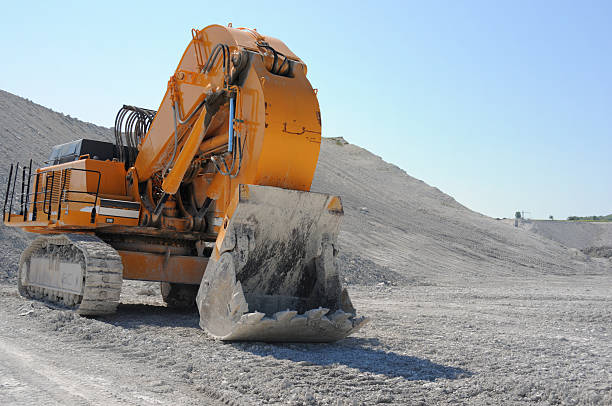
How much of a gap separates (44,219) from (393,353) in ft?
19.6

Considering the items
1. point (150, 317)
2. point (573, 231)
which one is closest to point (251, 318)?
point (150, 317)

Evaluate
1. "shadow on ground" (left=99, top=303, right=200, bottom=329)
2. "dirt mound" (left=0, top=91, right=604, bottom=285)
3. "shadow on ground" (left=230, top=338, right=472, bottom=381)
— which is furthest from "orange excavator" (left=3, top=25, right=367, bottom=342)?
"dirt mound" (left=0, top=91, right=604, bottom=285)

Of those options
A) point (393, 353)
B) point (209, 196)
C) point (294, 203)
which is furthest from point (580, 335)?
point (209, 196)

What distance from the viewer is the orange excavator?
6754mm

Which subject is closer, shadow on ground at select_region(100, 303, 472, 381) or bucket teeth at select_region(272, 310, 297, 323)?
shadow on ground at select_region(100, 303, 472, 381)

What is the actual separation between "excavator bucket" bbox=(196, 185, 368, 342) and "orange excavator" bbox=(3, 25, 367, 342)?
13mm

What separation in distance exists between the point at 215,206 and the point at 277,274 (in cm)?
207

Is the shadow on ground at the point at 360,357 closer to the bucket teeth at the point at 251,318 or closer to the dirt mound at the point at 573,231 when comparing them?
the bucket teeth at the point at 251,318

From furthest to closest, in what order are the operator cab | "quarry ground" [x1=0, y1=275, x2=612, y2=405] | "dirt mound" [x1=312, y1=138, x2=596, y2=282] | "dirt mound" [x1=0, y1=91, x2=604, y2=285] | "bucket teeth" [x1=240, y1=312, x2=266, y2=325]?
"dirt mound" [x1=312, y1=138, x2=596, y2=282], "dirt mound" [x1=0, y1=91, x2=604, y2=285], the operator cab, "bucket teeth" [x1=240, y1=312, x2=266, y2=325], "quarry ground" [x1=0, y1=275, x2=612, y2=405]

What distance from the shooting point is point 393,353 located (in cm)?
675

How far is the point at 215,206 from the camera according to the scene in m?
8.80

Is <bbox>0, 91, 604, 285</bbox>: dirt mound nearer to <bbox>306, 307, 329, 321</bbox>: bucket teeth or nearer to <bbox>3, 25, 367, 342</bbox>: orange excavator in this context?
<bbox>3, 25, 367, 342</bbox>: orange excavator

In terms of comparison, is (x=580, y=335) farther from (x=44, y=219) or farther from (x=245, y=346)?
(x=44, y=219)

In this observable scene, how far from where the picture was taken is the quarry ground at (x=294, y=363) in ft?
16.2
